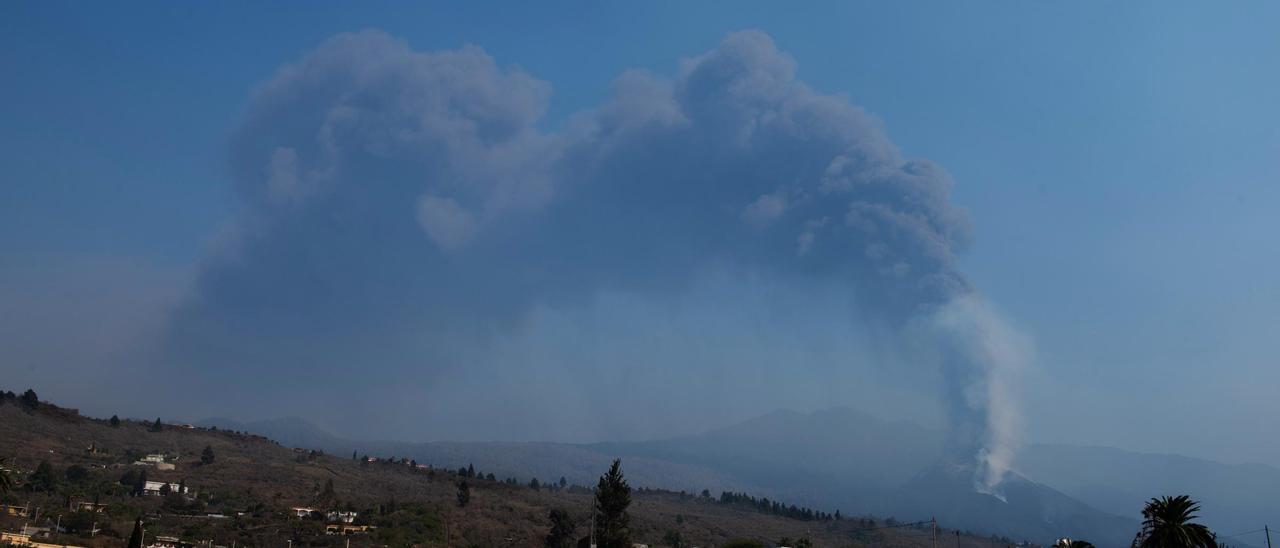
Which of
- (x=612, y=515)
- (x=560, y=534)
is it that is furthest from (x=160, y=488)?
(x=612, y=515)

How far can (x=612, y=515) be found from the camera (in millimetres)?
82375

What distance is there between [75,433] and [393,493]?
2612 inches

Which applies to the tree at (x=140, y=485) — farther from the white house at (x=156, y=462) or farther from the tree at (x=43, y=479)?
the white house at (x=156, y=462)

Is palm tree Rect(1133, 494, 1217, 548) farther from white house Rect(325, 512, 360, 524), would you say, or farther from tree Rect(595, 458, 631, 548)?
white house Rect(325, 512, 360, 524)

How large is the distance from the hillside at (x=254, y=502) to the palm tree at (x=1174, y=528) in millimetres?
90766

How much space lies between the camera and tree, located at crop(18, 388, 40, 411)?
191375mm

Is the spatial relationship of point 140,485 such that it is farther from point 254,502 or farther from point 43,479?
point 254,502

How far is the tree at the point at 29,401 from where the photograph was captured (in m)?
191

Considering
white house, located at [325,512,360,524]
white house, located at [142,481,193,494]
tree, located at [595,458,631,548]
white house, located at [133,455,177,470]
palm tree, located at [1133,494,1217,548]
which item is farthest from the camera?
white house, located at [133,455,177,470]

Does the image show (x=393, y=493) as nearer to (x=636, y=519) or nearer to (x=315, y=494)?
(x=315, y=494)

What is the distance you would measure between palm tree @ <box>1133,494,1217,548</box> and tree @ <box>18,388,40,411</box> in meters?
206

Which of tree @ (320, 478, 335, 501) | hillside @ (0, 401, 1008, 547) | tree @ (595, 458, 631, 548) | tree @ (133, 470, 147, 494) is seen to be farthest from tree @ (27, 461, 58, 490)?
tree @ (595, 458, 631, 548)

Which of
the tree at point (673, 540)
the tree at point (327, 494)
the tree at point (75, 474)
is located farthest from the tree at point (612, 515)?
the tree at point (75, 474)

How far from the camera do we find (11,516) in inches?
4082
